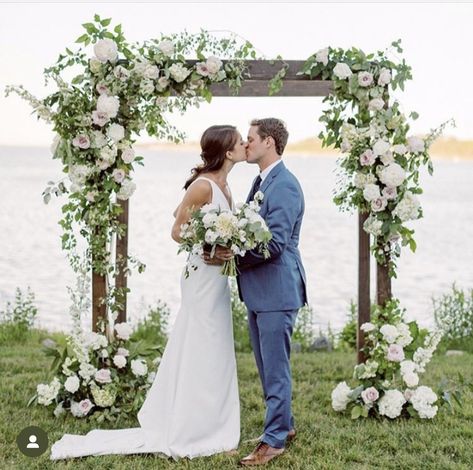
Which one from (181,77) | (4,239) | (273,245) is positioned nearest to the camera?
(273,245)

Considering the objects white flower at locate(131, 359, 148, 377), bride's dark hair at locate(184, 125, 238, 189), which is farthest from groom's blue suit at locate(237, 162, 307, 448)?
white flower at locate(131, 359, 148, 377)

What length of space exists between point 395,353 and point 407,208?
Answer: 100cm

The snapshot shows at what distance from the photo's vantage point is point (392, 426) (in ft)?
18.2

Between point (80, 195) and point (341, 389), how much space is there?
2260mm

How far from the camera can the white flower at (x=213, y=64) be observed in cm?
551

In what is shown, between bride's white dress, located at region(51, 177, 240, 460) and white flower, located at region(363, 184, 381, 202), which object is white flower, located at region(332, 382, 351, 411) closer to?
bride's white dress, located at region(51, 177, 240, 460)

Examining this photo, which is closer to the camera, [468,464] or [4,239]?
[468,464]

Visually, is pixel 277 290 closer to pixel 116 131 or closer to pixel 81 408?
pixel 116 131

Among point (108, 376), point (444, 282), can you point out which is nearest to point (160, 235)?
point (444, 282)

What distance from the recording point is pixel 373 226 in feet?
18.4

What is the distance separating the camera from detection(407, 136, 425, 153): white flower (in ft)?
18.1

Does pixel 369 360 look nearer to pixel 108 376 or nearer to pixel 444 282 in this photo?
pixel 108 376

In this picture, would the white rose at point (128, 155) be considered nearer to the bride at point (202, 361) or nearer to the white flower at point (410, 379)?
the bride at point (202, 361)

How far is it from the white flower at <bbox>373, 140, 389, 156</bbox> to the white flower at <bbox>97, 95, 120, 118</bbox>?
1.72 metres
